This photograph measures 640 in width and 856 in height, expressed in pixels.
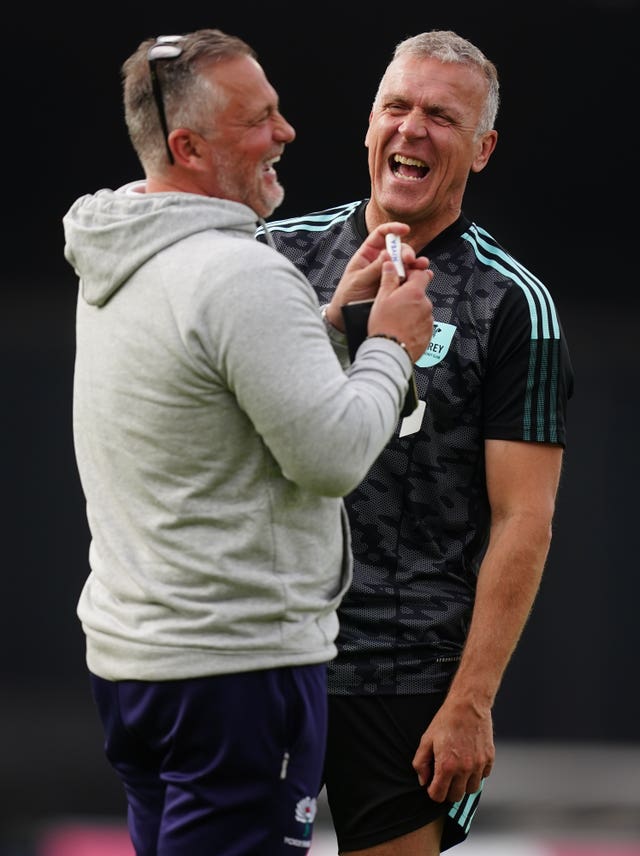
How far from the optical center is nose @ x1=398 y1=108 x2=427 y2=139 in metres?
2.45

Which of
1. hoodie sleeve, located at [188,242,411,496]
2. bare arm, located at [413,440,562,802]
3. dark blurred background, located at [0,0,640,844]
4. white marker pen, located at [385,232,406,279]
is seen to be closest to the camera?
hoodie sleeve, located at [188,242,411,496]

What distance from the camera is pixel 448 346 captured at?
2.38 m

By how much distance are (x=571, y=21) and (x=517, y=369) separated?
246 centimetres

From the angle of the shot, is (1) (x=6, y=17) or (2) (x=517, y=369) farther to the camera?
(1) (x=6, y=17)

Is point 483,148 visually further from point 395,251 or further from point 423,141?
point 395,251

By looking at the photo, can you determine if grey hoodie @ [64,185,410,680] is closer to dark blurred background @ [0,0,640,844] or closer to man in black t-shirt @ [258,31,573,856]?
man in black t-shirt @ [258,31,573,856]

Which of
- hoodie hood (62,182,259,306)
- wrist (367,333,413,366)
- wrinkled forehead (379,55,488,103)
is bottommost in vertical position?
wrist (367,333,413,366)

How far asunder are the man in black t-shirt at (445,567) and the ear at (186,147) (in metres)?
0.65

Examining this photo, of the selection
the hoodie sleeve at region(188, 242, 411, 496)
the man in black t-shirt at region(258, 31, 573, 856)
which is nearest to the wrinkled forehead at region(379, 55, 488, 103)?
the man in black t-shirt at region(258, 31, 573, 856)

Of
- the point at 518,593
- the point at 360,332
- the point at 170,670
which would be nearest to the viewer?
the point at 170,670

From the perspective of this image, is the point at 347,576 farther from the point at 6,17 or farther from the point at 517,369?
the point at 6,17

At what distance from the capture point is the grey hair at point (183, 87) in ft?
5.85

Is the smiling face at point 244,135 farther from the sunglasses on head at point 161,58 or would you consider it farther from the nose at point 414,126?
the nose at point 414,126

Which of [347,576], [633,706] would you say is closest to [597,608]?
[633,706]
